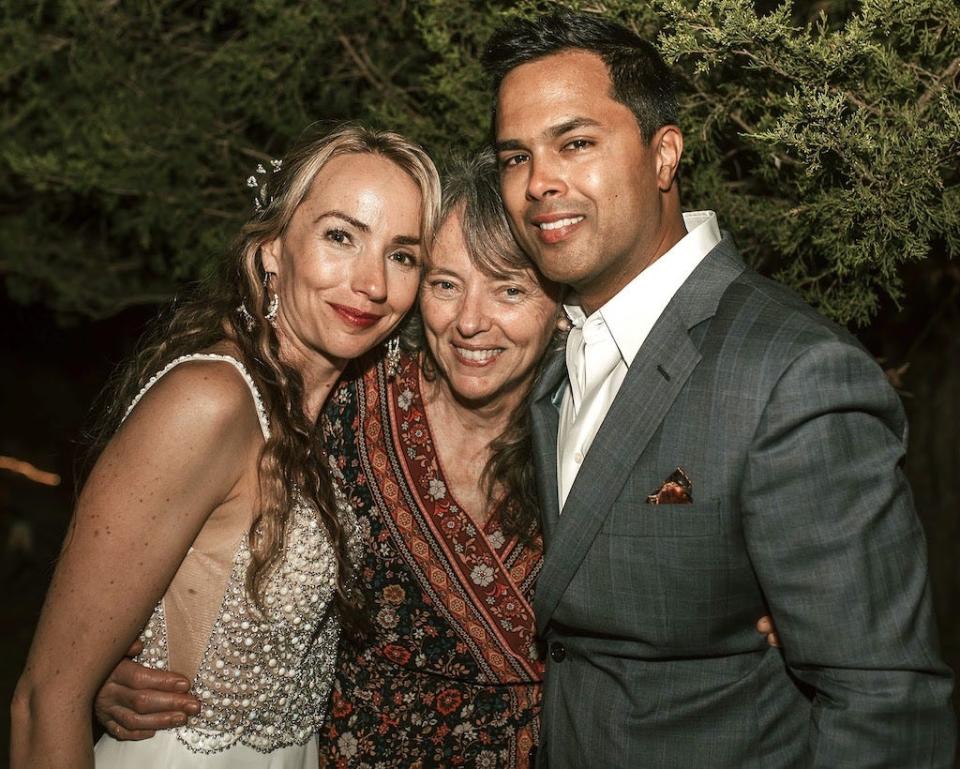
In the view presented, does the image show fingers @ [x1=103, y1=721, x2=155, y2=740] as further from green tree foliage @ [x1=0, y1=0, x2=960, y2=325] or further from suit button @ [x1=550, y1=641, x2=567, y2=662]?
green tree foliage @ [x1=0, y1=0, x2=960, y2=325]

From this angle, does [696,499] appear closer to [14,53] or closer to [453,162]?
[453,162]

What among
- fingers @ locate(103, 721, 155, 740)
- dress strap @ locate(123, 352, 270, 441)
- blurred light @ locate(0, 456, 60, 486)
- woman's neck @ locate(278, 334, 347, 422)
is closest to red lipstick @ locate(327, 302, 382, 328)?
woman's neck @ locate(278, 334, 347, 422)

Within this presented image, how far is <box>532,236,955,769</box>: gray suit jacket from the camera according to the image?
1573 mm

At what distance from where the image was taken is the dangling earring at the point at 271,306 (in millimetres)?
2355

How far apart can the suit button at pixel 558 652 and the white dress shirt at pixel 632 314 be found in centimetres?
27

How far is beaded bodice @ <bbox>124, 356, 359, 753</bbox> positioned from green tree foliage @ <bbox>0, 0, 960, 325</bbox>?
4.06 ft

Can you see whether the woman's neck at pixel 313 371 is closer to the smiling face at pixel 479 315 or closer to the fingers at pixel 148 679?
the smiling face at pixel 479 315

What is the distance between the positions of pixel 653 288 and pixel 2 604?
5.54 meters

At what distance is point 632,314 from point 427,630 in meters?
0.98

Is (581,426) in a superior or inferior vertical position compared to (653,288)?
inferior

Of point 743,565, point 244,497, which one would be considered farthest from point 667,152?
point 244,497

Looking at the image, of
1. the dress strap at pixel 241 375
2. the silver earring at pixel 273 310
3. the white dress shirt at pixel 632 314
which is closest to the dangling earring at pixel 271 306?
A: the silver earring at pixel 273 310

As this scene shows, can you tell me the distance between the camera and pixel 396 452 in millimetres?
2547

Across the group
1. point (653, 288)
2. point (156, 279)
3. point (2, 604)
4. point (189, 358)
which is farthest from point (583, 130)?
point (2, 604)
